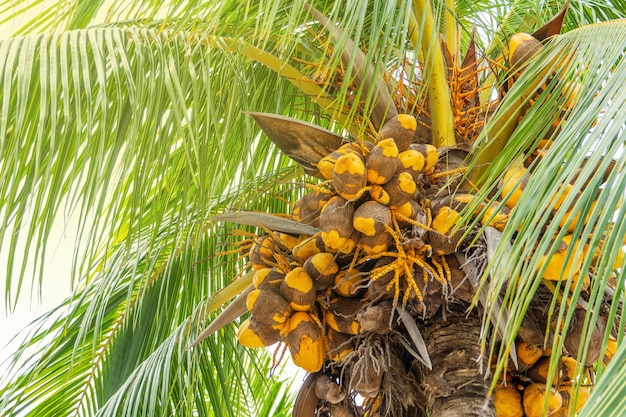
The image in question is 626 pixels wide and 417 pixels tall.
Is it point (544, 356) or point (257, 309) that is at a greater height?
point (257, 309)

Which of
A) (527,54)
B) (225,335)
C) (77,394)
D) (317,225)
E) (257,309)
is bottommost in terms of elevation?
(77,394)

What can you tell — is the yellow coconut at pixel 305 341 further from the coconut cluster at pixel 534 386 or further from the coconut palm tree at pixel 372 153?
the coconut cluster at pixel 534 386

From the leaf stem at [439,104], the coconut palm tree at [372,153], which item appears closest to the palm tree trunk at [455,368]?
the coconut palm tree at [372,153]

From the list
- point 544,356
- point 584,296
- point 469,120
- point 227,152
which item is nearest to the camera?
point 584,296

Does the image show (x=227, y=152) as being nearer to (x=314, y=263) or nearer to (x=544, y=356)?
(x=314, y=263)

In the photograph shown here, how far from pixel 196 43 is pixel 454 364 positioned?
87 cm

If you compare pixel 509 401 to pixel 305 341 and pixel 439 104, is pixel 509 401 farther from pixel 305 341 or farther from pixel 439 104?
pixel 439 104

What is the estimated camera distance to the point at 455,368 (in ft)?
5.31

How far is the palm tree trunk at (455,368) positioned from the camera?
1.56 m

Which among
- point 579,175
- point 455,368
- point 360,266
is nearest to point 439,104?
point 360,266

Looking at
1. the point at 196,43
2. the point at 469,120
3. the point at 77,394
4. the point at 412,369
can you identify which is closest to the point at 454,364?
the point at 412,369

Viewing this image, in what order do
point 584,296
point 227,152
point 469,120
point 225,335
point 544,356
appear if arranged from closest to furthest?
point 584,296 < point 544,356 < point 469,120 < point 227,152 < point 225,335

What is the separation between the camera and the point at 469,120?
1856mm

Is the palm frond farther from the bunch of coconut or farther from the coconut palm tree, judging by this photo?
the bunch of coconut
